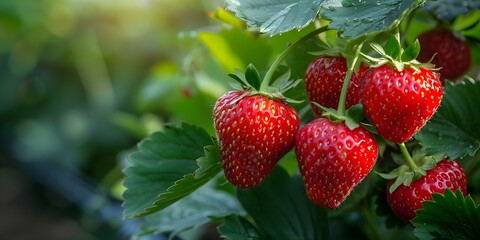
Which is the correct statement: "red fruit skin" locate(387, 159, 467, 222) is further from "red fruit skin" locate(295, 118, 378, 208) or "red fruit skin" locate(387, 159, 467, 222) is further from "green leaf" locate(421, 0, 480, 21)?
"green leaf" locate(421, 0, 480, 21)

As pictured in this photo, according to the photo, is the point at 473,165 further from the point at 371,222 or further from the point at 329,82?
the point at 329,82

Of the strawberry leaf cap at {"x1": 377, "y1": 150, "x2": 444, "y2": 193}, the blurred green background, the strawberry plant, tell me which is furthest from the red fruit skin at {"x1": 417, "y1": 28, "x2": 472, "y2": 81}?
the blurred green background

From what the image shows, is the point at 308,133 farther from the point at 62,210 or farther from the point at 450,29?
the point at 62,210

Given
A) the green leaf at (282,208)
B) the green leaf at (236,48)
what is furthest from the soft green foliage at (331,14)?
the green leaf at (236,48)

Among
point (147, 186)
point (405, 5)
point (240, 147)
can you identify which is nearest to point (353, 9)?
point (405, 5)

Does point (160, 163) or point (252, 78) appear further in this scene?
point (160, 163)

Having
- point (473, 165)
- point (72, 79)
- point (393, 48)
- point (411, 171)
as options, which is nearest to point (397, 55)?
point (393, 48)
